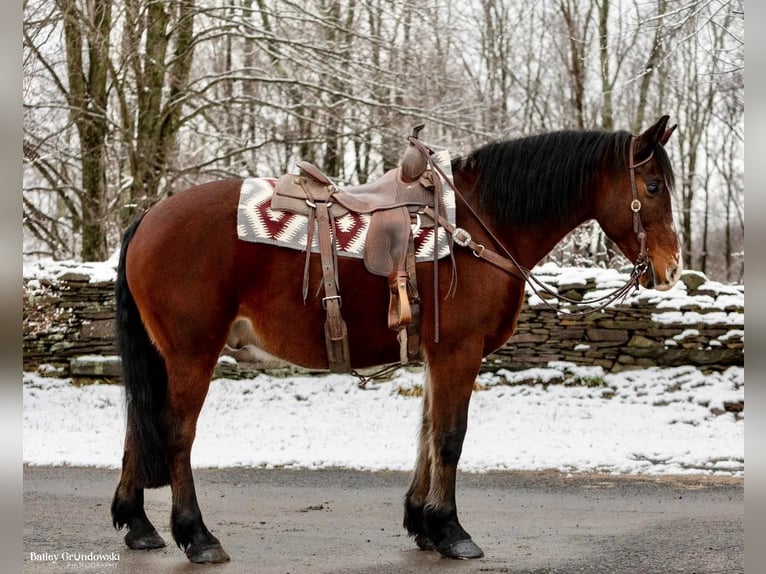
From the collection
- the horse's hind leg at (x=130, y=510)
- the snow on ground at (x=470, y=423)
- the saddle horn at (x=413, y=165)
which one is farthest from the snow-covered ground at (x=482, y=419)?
the saddle horn at (x=413, y=165)

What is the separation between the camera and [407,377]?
10781mm

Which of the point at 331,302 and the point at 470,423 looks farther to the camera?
the point at 470,423

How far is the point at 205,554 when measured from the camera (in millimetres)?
4219

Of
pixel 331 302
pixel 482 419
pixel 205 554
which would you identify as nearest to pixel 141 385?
pixel 205 554

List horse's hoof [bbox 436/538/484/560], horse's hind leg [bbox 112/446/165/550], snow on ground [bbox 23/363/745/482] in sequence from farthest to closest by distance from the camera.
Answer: snow on ground [bbox 23/363/745/482] < horse's hind leg [bbox 112/446/165/550] < horse's hoof [bbox 436/538/484/560]

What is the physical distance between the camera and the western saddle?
173 inches

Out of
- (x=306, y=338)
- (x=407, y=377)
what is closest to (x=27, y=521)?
(x=306, y=338)

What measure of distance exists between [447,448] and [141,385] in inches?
66.0

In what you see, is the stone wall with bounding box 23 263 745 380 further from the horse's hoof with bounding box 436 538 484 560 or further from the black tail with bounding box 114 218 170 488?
the horse's hoof with bounding box 436 538 484 560

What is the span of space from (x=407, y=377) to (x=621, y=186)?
21.4 feet

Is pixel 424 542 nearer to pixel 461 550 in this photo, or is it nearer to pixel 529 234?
pixel 461 550

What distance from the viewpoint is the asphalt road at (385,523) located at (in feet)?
13.9

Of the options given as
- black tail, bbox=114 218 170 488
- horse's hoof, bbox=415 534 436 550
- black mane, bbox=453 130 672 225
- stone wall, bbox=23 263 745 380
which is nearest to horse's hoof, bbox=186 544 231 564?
black tail, bbox=114 218 170 488

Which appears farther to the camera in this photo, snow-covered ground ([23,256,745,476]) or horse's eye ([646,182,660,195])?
snow-covered ground ([23,256,745,476])
